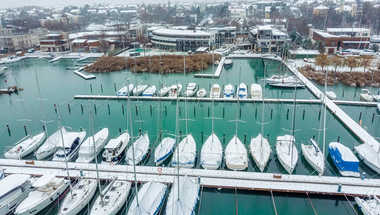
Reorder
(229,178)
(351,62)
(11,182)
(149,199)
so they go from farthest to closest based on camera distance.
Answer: (351,62) < (229,178) < (11,182) < (149,199)

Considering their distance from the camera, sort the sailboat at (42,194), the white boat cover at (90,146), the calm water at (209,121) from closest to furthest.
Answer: the sailboat at (42,194) → the calm water at (209,121) → the white boat cover at (90,146)

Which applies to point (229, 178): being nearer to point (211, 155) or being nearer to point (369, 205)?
Result: point (211, 155)

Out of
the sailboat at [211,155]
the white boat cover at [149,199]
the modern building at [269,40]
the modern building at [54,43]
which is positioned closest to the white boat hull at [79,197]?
the white boat cover at [149,199]

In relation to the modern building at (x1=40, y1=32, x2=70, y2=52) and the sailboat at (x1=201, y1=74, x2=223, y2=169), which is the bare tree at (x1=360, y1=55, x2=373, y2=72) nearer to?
the sailboat at (x1=201, y1=74, x2=223, y2=169)

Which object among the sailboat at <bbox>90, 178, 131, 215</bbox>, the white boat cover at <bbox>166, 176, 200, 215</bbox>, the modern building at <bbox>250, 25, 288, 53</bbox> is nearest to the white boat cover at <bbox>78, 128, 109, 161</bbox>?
the sailboat at <bbox>90, 178, 131, 215</bbox>

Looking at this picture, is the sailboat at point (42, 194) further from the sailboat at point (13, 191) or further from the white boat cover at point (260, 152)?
the white boat cover at point (260, 152)

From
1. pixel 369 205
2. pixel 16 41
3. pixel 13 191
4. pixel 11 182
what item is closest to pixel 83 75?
pixel 11 182
